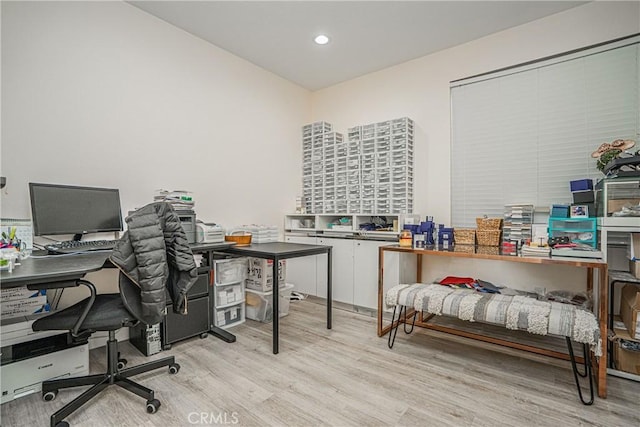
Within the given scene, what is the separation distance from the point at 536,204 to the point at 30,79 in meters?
4.09

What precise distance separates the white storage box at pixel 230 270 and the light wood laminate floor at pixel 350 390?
53 cm

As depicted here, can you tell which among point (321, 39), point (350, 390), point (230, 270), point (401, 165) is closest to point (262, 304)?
point (230, 270)

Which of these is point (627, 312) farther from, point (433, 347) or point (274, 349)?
point (274, 349)

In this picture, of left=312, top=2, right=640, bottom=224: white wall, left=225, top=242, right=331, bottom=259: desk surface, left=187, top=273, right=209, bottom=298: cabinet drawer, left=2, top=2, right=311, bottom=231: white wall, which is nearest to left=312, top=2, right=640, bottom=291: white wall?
left=312, top=2, right=640, bottom=224: white wall

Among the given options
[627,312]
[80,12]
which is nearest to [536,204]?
[627,312]

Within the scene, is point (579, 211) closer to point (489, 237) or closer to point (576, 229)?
point (576, 229)

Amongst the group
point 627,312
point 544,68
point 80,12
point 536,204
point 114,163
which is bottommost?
point 627,312

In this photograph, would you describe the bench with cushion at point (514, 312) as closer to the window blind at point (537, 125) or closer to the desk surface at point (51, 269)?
the window blind at point (537, 125)

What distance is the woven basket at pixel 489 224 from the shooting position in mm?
2812

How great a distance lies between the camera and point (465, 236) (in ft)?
9.52

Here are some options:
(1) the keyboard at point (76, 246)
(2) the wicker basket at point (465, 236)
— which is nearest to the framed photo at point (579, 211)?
(2) the wicker basket at point (465, 236)

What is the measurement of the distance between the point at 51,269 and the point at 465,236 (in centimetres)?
297

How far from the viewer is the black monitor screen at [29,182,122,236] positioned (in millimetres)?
2061

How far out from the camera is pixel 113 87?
2.60 meters
